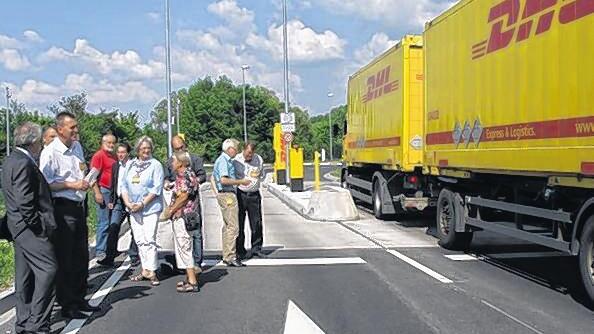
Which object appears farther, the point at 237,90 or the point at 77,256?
the point at 237,90

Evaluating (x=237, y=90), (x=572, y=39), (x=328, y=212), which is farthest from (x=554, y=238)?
(x=237, y=90)

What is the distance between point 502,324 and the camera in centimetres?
681

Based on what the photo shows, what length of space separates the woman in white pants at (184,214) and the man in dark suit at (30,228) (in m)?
2.26

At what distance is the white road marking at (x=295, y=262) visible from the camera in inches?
410

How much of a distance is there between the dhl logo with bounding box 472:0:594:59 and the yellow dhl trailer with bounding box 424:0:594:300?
1 cm

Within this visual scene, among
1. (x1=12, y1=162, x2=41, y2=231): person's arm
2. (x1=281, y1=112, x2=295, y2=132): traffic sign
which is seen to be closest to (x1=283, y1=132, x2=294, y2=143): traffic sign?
(x1=281, y1=112, x2=295, y2=132): traffic sign

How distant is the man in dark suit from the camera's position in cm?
610

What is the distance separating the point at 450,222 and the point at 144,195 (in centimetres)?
515

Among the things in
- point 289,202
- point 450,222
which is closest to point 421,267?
point 450,222

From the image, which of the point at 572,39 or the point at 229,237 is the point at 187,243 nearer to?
the point at 229,237

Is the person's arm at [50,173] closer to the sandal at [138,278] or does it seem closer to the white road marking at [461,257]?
the sandal at [138,278]

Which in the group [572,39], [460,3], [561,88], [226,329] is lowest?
[226,329]

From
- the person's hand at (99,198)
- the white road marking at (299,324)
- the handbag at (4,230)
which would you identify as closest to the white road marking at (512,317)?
the white road marking at (299,324)

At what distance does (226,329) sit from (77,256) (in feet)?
6.02
